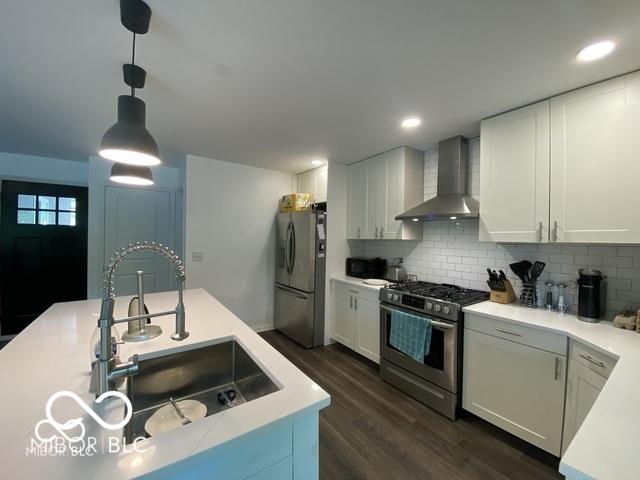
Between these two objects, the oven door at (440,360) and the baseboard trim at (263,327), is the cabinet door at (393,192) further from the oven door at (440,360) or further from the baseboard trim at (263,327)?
the baseboard trim at (263,327)

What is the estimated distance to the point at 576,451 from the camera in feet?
2.28

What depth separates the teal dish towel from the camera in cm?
220

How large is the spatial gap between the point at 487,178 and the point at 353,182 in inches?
66.0

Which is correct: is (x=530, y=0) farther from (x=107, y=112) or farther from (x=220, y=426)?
(x=107, y=112)

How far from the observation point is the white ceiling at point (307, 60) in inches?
46.5

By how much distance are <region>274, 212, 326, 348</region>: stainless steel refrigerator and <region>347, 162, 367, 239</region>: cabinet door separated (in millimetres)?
396

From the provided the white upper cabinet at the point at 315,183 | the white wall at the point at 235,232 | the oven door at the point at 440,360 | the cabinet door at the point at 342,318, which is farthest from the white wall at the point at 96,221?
the oven door at the point at 440,360

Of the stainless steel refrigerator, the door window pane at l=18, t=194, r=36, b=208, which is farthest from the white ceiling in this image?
the door window pane at l=18, t=194, r=36, b=208

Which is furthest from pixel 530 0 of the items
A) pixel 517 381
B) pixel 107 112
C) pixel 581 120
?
pixel 107 112

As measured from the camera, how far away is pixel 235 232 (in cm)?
369

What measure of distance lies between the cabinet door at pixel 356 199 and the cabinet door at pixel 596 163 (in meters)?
1.89

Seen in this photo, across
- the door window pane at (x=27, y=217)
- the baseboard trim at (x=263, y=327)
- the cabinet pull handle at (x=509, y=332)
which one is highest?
the door window pane at (x=27, y=217)

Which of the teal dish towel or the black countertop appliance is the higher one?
the black countertop appliance

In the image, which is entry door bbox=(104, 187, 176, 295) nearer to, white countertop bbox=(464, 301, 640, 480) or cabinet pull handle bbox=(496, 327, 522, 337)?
cabinet pull handle bbox=(496, 327, 522, 337)
